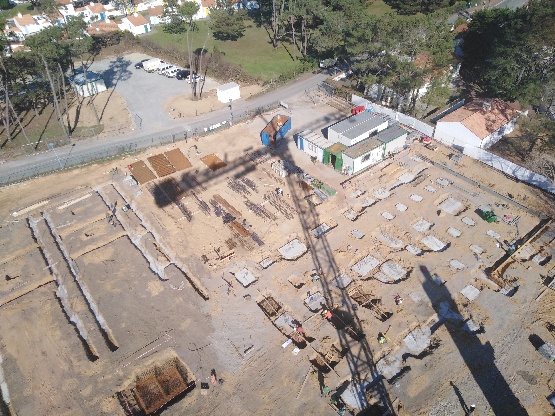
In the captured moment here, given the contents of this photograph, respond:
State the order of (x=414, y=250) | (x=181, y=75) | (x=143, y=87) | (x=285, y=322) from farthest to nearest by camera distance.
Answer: (x=181, y=75), (x=143, y=87), (x=414, y=250), (x=285, y=322)

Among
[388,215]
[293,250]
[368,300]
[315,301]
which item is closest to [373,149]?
[388,215]

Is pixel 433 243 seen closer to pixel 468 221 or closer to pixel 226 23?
pixel 468 221

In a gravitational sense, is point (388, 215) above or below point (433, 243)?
above

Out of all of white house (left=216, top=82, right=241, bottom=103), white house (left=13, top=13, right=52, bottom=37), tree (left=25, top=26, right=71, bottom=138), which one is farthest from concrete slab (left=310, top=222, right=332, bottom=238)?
white house (left=13, top=13, right=52, bottom=37)

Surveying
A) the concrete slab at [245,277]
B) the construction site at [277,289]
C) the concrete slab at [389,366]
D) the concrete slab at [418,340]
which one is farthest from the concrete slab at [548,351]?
the concrete slab at [245,277]

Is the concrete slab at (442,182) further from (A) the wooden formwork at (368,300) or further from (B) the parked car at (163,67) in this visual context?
(B) the parked car at (163,67)

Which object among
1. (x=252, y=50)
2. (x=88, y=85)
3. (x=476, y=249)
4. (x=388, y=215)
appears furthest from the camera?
(x=252, y=50)

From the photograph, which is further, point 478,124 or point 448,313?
point 478,124

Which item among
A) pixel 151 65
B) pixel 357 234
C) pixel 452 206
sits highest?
pixel 151 65
